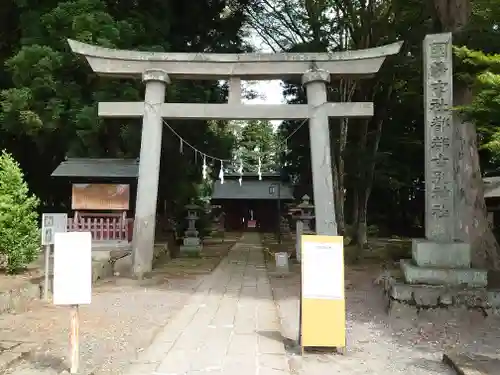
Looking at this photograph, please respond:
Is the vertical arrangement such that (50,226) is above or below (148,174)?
below

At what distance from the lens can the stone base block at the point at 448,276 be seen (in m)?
8.66

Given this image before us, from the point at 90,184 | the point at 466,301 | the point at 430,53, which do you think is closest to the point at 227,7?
the point at 90,184

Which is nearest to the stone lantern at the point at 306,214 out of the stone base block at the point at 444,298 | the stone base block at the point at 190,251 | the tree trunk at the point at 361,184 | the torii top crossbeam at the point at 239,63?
the tree trunk at the point at 361,184

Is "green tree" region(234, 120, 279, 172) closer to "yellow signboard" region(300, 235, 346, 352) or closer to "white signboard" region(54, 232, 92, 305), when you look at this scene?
"yellow signboard" region(300, 235, 346, 352)

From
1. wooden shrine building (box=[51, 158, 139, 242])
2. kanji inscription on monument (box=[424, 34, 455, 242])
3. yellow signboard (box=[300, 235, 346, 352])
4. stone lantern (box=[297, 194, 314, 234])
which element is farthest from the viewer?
stone lantern (box=[297, 194, 314, 234])

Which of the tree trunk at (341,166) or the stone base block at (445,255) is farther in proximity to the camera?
the tree trunk at (341,166)

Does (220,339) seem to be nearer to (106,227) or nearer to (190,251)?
(106,227)

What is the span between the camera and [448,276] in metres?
8.70

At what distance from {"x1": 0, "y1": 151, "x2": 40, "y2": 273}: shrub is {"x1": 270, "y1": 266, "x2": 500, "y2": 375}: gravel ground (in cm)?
494

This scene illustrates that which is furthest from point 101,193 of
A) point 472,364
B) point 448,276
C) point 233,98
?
point 472,364

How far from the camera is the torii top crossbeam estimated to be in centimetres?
1327

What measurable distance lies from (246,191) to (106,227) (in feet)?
82.1

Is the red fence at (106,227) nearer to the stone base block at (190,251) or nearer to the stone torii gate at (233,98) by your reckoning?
the stone torii gate at (233,98)

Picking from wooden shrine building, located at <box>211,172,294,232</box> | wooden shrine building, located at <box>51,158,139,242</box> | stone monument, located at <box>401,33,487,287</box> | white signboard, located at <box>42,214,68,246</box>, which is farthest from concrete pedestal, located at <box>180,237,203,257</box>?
wooden shrine building, located at <box>211,172,294,232</box>
